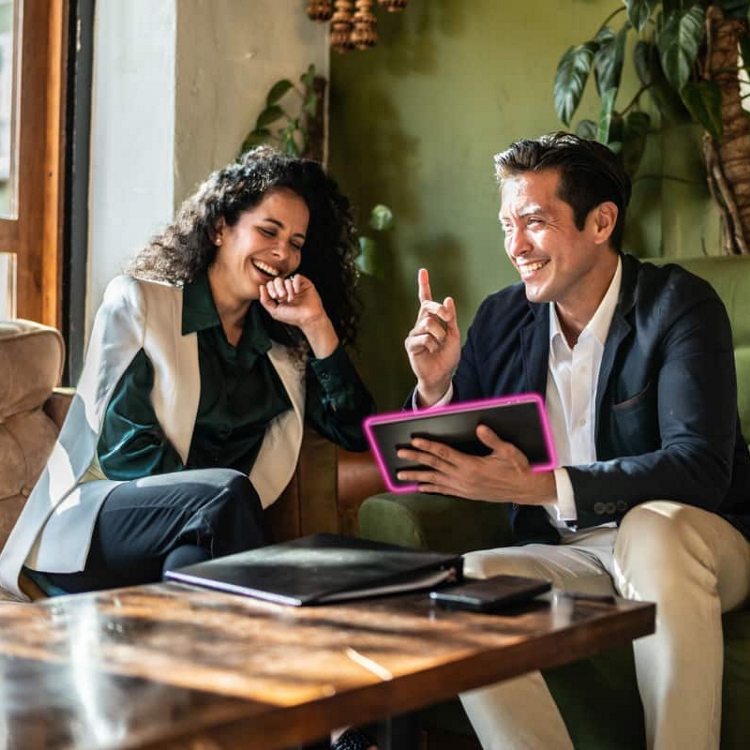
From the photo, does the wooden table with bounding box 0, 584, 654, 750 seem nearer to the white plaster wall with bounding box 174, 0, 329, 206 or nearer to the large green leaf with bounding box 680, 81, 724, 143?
the large green leaf with bounding box 680, 81, 724, 143

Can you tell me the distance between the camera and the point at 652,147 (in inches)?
123

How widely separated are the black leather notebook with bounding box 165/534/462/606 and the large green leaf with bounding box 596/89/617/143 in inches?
71.2

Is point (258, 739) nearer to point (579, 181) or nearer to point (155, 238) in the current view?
point (579, 181)

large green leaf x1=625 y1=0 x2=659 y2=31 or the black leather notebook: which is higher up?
large green leaf x1=625 y1=0 x2=659 y2=31

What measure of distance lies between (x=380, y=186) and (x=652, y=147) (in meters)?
0.91

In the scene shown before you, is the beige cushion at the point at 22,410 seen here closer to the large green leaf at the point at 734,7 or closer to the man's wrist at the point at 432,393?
the man's wrist at the point at 432,393

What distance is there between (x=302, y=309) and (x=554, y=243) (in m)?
0.52

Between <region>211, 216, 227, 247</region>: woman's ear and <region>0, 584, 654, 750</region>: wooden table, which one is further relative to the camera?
<region>211, 216, 227, 247</region>: woman's ear

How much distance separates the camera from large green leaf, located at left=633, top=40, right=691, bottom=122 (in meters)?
3.01

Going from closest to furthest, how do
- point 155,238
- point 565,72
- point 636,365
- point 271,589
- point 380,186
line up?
point 271,589 → point 636,365 → point 155,238 → point 565,72 → point 380,186

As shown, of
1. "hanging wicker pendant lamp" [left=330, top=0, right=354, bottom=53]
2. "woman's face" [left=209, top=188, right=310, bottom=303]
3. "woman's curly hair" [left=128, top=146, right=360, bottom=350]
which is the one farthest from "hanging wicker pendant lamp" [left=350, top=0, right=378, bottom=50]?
"woman's face" [left=209, top=188, right=310, bottom=303]

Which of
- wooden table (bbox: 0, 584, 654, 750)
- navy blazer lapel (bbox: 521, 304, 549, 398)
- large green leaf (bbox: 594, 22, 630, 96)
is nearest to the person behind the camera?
wooden table (bbox: 0, 584, 654, 750)

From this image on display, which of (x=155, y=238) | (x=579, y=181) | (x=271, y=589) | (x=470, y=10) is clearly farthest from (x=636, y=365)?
(x=470, y=10)

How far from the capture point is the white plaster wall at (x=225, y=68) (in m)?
3.27
